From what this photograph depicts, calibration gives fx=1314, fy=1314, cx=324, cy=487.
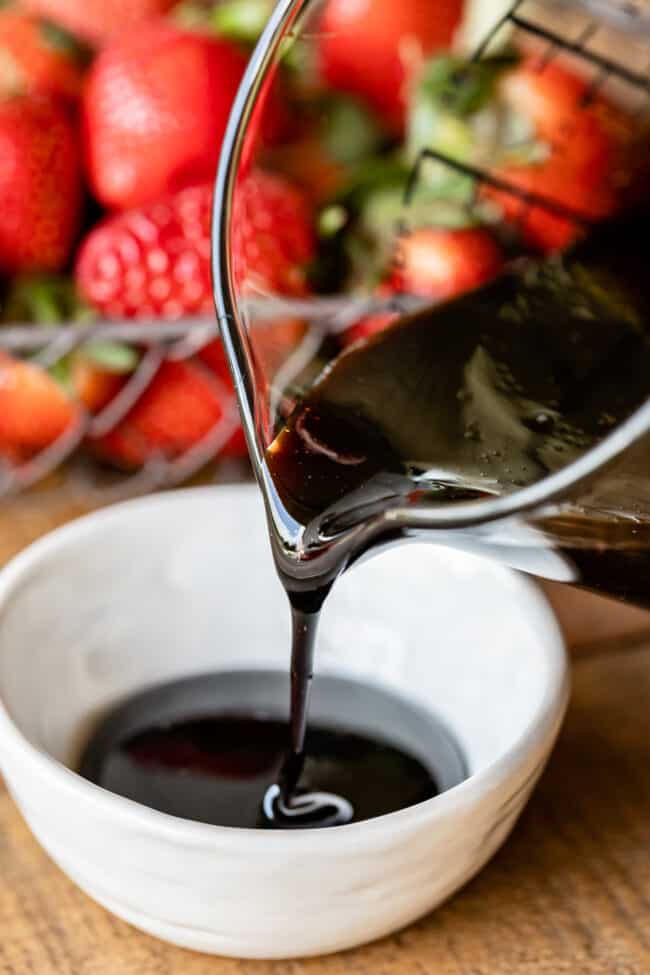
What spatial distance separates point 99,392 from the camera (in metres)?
0.70

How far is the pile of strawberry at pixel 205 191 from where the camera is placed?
2.27 ft

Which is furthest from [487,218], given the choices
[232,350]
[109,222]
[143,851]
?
Result: [143,851]

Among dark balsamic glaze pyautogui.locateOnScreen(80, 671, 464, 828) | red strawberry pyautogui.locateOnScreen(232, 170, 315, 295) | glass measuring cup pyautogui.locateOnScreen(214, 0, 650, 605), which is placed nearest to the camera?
glass measuring cup pyautogui.locateOnScreen(214, 0, 650, 605)

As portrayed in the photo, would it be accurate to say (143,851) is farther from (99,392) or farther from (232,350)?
(99,392)

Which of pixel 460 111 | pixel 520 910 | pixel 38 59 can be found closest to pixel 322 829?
pixel 520 910

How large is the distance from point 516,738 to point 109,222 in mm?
415

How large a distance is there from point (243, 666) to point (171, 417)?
206 mm

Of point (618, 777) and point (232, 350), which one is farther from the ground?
point (232, 350)

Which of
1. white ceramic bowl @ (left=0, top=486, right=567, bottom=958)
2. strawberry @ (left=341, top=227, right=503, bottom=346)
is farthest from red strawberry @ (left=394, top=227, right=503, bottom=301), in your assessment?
white ceramic bowl @ (left=0, top=486, right=567, bottom=958)

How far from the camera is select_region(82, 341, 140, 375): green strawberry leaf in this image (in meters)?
0.68

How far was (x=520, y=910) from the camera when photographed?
470mm

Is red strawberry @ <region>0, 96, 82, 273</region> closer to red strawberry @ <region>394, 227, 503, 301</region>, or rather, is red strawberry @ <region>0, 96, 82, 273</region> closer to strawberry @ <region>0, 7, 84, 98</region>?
strawberry @ <region>0, 7, 84, 98</region>

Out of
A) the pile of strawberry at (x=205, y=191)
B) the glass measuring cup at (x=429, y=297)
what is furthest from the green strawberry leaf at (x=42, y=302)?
the glass measuring cup at (x=429, y=297)

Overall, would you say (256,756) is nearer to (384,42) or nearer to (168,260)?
(168,260)
